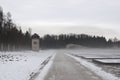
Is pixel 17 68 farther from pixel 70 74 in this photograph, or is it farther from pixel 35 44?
pixel 35 44

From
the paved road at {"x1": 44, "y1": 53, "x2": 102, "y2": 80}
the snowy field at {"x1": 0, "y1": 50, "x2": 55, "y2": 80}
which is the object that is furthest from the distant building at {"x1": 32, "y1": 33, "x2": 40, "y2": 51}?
the paved road at {"x1": 44, "y1": 53, "x2": 102, "y2": 80}

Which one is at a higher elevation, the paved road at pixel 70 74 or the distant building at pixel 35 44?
the distant building at pixel 35 44

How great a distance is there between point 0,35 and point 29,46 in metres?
63.1

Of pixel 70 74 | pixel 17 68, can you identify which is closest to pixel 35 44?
pixel 17 68

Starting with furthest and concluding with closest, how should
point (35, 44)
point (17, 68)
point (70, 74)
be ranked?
point (35, 44), point (17, 68), point (70, 74)

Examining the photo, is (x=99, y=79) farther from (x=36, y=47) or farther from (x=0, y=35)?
(x=36, y=47)

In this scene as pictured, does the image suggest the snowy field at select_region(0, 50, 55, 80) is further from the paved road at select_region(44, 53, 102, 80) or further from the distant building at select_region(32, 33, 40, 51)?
the distant building at select_region(32, 33, 40, 51)

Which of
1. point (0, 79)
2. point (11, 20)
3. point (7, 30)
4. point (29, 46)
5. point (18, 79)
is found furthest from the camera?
point (29, 46)

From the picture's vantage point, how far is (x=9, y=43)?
99.9 meters

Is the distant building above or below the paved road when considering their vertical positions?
above

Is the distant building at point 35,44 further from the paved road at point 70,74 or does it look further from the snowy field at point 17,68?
the paved road at point 70,74

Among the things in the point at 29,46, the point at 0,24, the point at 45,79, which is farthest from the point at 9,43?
the point at 45,79

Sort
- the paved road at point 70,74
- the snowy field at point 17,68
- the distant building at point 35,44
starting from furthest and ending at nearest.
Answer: the distant building at point 35,44, the snowy field at point 17,68, the paved road at point 70,74

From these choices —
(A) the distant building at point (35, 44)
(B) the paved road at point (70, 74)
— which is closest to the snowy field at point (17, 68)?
(B) the paved road at point (70, 74)
